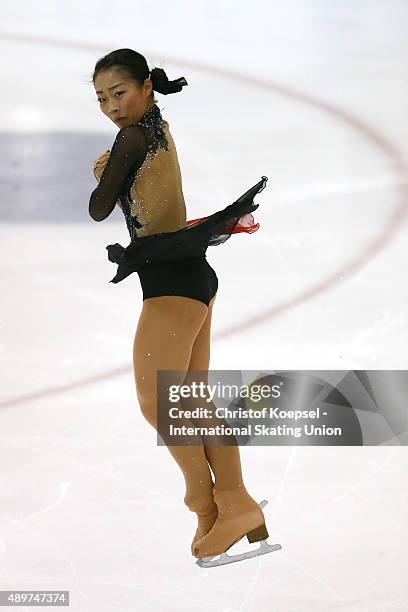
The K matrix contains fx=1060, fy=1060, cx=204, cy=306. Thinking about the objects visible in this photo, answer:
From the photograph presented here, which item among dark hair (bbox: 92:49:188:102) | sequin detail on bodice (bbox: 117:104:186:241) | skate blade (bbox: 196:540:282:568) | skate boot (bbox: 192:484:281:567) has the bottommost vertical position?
skate blade (bbox: 196:540:282:568)

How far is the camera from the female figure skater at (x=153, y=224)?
225cm

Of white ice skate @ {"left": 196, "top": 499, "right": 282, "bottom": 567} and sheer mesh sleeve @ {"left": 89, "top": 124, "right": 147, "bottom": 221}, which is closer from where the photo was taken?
sheer mesh sleeve @ {"left": 89, "top": 124, "right": 147, "bottom": 221}

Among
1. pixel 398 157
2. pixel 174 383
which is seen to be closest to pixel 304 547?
pixel 174 383

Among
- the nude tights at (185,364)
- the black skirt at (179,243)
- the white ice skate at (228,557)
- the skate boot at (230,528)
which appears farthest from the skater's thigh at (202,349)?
the white ice skate at (228,557)

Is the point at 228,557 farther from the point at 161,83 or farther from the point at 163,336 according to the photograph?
the point at 161,83

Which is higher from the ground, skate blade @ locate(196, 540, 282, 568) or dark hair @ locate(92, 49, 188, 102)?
dark hair @ locate(92, 49, 188, 102)

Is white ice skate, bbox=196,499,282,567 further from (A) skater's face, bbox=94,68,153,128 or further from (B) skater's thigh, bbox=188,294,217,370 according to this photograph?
(A) skater's face, bbox=94,68,153,128

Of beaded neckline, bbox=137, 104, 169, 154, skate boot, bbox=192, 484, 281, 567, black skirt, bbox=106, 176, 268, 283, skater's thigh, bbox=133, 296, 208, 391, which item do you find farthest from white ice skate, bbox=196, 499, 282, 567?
beaded neckline, bbox=137, 104, 169, 154

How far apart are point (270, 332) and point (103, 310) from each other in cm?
49

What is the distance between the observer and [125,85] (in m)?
2.27

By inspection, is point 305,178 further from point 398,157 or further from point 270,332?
point 270,332

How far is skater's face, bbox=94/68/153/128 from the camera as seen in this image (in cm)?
227

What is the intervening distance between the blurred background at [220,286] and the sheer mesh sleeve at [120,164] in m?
0.30

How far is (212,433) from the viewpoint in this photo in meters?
2.37
